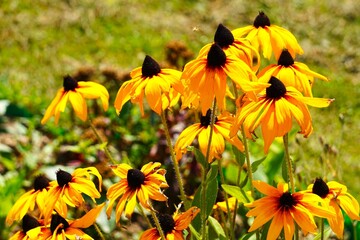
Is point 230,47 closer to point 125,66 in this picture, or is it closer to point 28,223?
point 28,223

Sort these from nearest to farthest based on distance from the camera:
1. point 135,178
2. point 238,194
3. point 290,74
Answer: point 135,178
point 290,74
point 238,194

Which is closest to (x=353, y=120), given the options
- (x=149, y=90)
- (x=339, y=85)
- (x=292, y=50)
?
(x=339, y=85)

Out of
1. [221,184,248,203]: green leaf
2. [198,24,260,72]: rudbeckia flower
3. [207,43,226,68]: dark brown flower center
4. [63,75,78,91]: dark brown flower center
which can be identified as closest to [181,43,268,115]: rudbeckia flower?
[207,43,226,68]: dark brown flower center

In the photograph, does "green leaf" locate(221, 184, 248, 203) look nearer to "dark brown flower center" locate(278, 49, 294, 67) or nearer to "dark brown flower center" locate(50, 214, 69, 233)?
"dark brown flower center" locate(278, 49, 294, 67)

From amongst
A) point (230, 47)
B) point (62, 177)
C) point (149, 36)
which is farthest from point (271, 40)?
point (149, 36)

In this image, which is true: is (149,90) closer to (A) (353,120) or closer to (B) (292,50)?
(B) (292,50)
